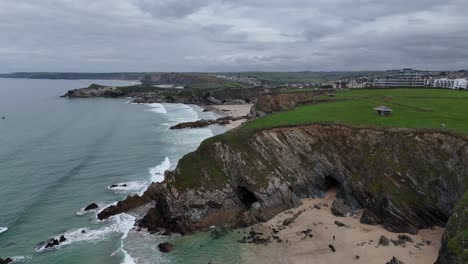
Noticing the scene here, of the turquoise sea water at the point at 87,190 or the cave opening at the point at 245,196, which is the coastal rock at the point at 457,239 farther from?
the cave opening at the point at 245,196

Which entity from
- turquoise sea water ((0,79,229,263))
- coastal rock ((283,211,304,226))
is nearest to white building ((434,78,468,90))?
turquoise sea water ((0,79,229,263))

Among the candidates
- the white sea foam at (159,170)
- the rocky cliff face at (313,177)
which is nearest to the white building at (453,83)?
the white sea foam at (159,170)

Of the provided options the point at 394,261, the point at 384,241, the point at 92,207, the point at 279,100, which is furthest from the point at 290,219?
the point at 279,100

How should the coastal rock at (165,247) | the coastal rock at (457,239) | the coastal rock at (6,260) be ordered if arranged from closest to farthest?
the coastal rock at (457,239)
the coastal rock at (6,260)
the coastal rock at (165,247)

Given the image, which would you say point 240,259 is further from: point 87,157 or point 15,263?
point 87,157

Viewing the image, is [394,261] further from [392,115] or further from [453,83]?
[453,83]

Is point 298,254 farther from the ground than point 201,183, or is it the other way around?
point 201,183

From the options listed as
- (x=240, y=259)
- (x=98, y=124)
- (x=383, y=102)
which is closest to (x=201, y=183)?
(x=240, y=259)
